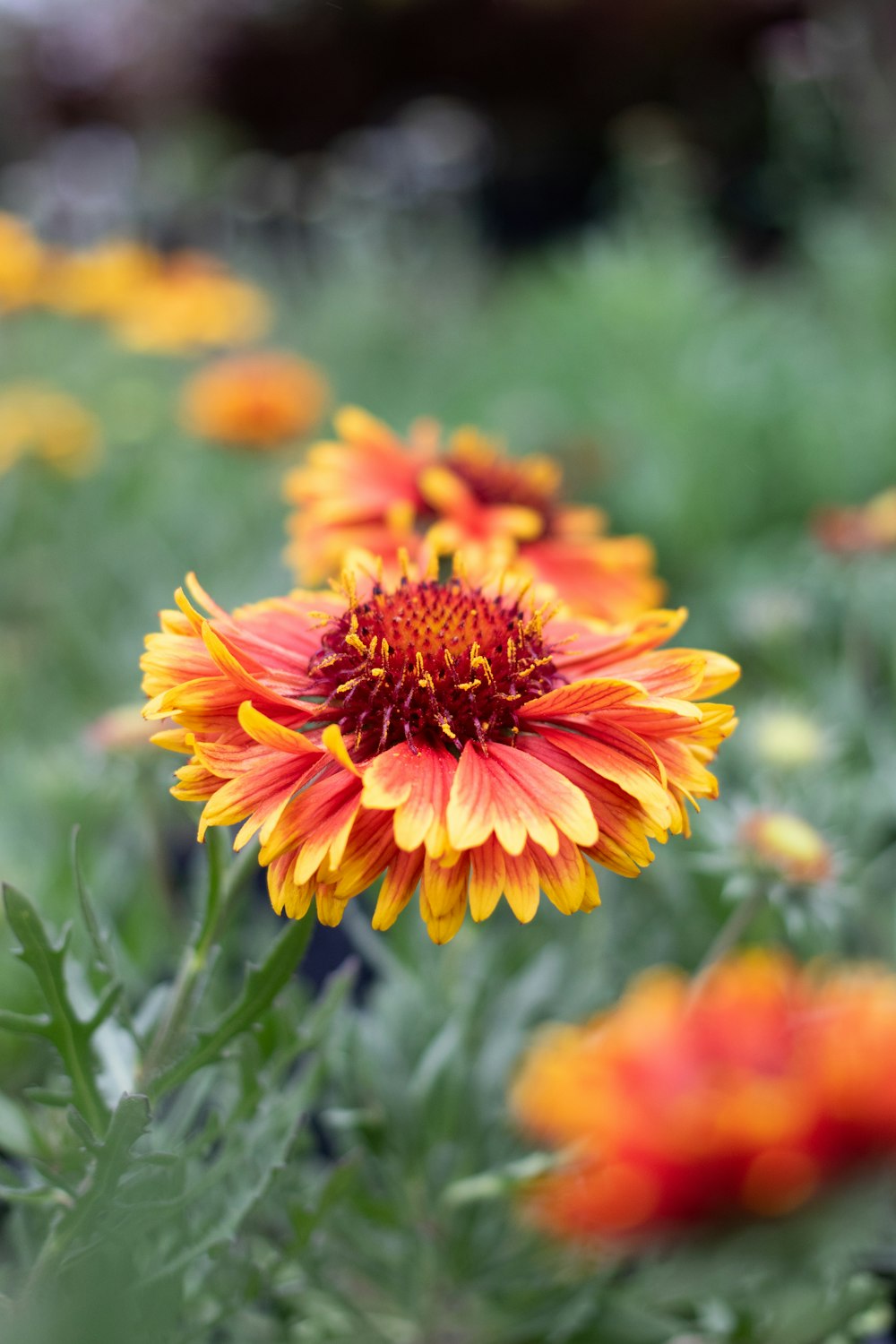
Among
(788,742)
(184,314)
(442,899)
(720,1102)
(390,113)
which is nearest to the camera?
(720,1102)

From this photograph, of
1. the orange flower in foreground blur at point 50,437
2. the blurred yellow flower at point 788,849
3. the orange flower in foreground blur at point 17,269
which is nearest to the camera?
the blurred yellow flower at point 788,849

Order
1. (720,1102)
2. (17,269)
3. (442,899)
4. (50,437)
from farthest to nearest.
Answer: (17,269) < (50,437) < (442,899) < (720,1102)

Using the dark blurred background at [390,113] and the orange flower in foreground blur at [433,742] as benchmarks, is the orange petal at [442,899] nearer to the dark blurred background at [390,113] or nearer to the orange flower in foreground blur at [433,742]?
the orange flower in foreground blur at [433,742]

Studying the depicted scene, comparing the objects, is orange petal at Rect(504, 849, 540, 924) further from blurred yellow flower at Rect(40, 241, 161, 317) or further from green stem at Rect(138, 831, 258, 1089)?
blurred yellow flower at Rect(40, 241, 161, 317)

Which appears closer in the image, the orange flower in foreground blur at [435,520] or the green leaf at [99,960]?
the green leaf at [99,960]

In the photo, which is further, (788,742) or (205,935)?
(788,742)

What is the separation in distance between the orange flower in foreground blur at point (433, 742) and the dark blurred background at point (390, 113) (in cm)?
510

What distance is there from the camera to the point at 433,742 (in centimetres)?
74

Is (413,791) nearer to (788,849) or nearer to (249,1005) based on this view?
(249,1005)

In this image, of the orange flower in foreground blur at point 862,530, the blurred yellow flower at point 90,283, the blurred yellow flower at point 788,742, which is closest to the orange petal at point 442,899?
the blurred yellow flower at point 788,742

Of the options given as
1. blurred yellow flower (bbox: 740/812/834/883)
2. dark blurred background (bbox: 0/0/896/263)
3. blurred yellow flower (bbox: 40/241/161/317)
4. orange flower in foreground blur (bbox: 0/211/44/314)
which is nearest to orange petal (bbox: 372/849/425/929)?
blurred yellow flower (bbox: 740/812/834/883)

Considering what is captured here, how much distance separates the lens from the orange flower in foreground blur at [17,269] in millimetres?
2549

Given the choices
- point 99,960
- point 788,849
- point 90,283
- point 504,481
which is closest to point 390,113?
point 90,283

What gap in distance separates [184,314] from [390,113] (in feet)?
21.5
